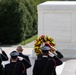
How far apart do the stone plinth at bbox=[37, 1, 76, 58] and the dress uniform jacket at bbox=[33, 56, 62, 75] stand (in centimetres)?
921

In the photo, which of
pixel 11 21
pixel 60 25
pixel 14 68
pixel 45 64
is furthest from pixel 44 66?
pixel 11 21

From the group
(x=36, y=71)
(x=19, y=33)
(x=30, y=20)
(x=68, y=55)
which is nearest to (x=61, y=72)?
(x=68, y=55)

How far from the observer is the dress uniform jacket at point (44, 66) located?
289 inches

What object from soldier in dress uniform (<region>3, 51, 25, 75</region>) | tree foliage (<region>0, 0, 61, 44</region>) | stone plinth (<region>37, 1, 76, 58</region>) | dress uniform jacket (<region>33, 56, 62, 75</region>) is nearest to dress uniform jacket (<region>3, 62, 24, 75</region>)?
soldier in dress uniform (<region>3, 51, 25, 75</region>)

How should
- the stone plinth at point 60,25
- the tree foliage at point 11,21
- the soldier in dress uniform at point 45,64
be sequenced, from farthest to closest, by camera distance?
the tree foliage at point 11,21 < the stone plinth at point 60,25 < the soldier in dress uniform at point 45,64

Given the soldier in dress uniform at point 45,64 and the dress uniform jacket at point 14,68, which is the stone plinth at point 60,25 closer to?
the soldier in dress uniform at point 45,64

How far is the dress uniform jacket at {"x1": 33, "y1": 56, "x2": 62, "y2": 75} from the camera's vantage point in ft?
24.1

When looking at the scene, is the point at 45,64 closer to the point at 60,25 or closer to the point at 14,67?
the point at 14,67

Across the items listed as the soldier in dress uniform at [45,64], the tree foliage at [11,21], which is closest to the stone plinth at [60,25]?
the tree foliage at [11,21]

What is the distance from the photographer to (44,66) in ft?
24.2

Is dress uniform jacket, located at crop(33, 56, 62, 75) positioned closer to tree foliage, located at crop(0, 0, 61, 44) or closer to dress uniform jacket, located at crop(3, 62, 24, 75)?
dress uniform jacket, located at crop(3, 62, 24, 75)

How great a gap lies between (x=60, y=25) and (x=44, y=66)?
941 cm

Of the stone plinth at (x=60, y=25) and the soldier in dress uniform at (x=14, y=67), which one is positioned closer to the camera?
the soldier in dress uniform at (x=14, y=67)

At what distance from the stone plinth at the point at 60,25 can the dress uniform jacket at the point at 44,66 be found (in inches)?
363
